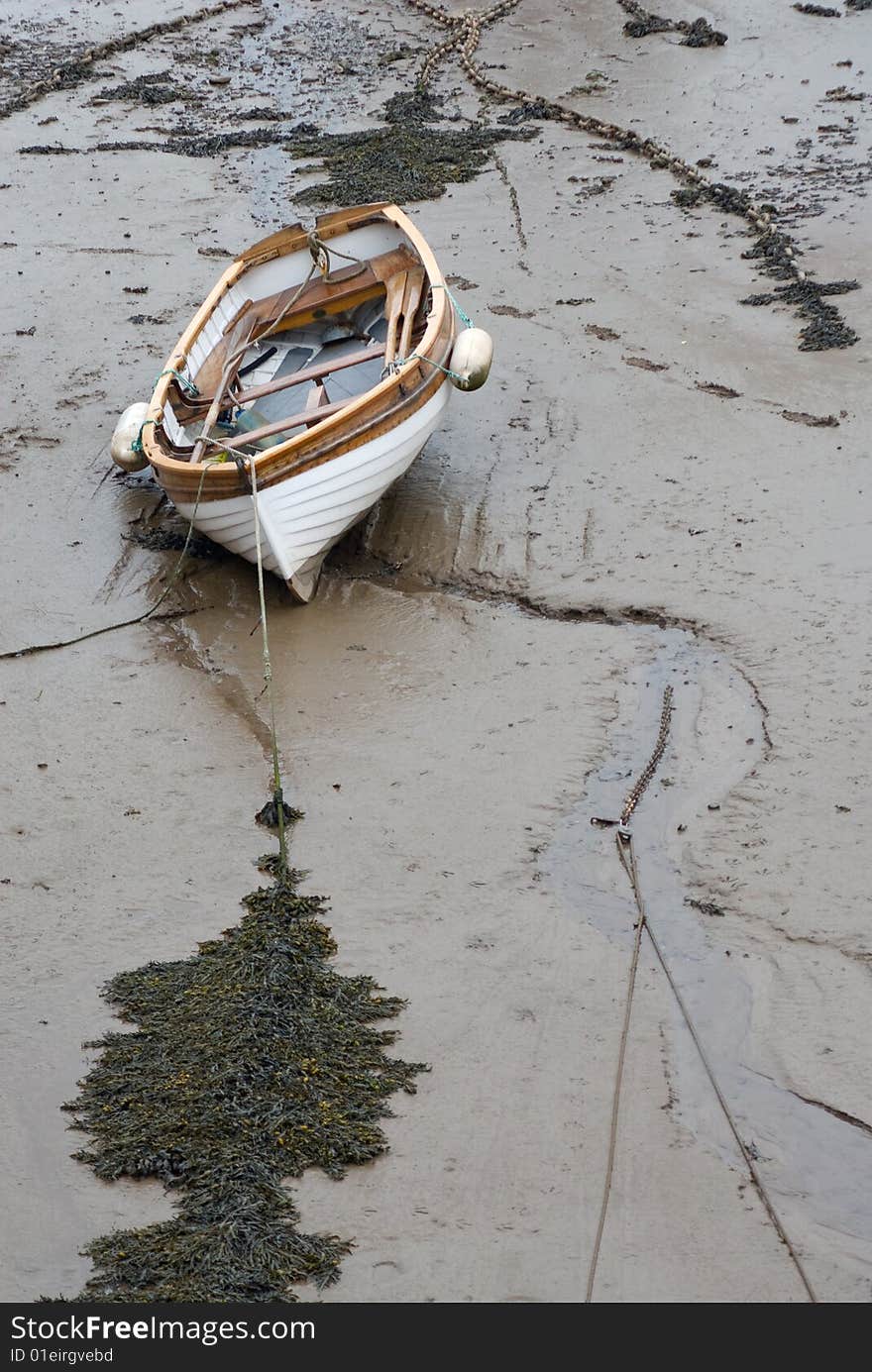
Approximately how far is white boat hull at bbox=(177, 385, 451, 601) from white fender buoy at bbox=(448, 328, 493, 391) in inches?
23.3

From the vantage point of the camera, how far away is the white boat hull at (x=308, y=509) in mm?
7871

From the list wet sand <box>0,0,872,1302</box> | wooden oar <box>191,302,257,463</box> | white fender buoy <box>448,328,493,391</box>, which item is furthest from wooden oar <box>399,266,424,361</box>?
wooden oar <box>191,302,257,463</box>

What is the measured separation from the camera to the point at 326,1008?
5688mm

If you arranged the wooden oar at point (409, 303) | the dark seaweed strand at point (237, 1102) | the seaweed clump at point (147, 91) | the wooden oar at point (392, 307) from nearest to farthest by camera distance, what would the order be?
the dark seaweed strand at point (237, 1102), the wooden oar at point (392, 307), the wooden oar at point (409, 303), the seaweed clump at point (147, 91)

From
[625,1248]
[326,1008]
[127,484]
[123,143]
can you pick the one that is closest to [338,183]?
[123,143]

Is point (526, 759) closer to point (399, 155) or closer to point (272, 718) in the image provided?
point (272, 718)

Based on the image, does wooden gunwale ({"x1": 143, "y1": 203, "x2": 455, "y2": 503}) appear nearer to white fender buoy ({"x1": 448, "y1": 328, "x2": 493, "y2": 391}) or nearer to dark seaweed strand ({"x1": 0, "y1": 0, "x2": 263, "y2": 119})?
white fender buoy ({"x1": 448, "y1": 328, "x2": 493, "y2": 391})

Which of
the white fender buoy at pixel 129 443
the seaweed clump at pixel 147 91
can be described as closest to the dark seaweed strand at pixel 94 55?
the seaweed clump at pixel 147 91

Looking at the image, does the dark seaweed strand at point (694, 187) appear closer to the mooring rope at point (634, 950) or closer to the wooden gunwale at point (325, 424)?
the wooden gunwale at point (325, 424)

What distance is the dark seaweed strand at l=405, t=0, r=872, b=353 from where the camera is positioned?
10953mm

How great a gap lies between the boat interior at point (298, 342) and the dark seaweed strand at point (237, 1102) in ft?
12.0

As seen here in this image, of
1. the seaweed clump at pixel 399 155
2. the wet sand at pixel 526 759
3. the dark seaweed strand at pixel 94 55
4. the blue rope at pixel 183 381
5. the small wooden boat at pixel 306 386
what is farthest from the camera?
the dark seaweed strand at pixel 94 55

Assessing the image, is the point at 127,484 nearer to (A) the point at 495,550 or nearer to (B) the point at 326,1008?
(A) the point at 495,550

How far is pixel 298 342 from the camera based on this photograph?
1048 centimetres
